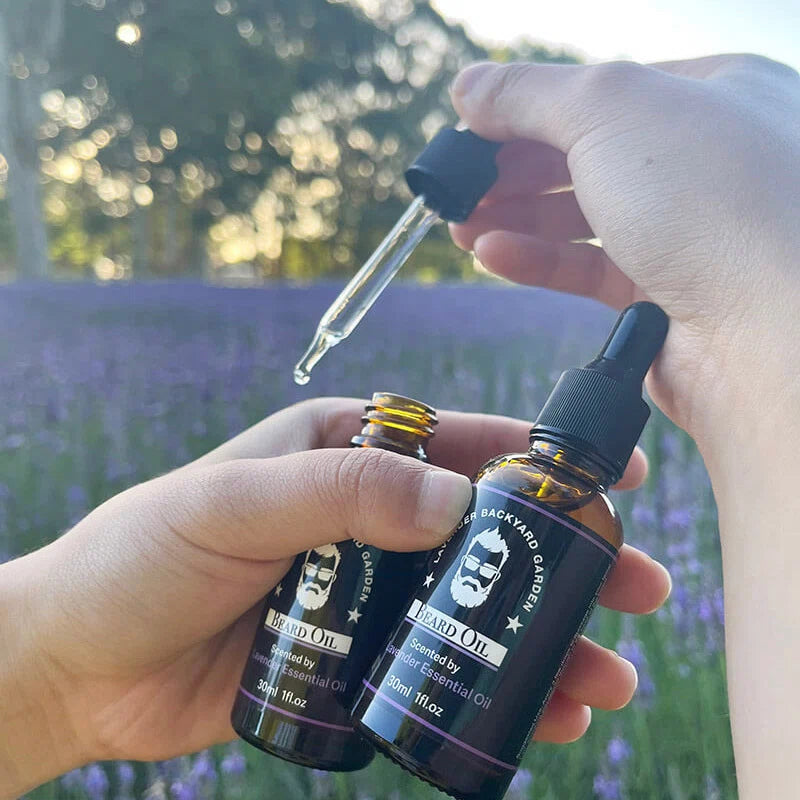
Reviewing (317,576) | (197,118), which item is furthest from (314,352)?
(197,118)

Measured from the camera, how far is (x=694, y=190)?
2.45 feet

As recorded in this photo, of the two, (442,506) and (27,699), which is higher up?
(442,506)

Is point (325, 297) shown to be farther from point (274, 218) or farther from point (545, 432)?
point (545, 432)

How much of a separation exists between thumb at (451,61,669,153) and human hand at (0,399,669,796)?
0.38m

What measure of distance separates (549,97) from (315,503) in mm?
479

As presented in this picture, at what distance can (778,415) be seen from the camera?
2.20ft

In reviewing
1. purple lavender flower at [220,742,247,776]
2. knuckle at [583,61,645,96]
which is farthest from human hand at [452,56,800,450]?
purple lavender flower at [220,742,247,776]

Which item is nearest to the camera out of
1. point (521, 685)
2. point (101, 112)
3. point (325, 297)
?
point (521, 685)

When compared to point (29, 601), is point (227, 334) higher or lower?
lower

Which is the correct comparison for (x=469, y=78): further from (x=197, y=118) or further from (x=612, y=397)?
(x=197, y=118)

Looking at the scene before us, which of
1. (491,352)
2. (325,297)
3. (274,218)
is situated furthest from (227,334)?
(274,218)

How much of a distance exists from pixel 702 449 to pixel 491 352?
3.71 feet

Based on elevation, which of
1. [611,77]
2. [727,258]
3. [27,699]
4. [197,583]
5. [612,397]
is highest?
[611,77]

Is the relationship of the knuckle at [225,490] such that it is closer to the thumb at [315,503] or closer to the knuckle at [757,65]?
the thumb at [315,503]
